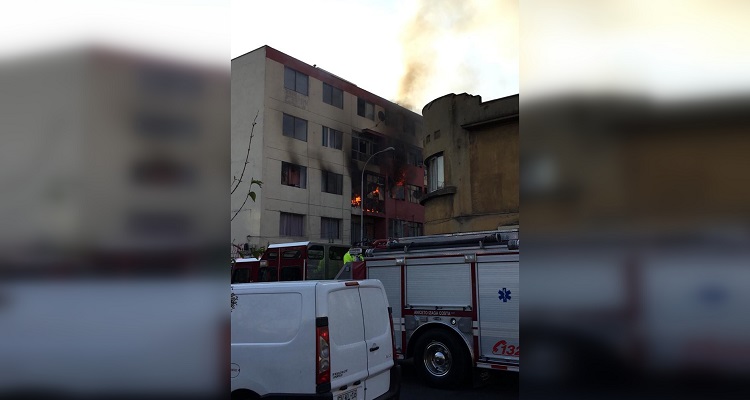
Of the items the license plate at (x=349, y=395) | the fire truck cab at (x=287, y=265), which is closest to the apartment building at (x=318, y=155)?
the fire truck cab at (x=287, y=265)

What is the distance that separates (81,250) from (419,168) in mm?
50059

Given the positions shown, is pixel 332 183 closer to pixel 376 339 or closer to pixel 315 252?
pixel 315 252

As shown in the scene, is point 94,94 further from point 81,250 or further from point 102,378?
point 102,378

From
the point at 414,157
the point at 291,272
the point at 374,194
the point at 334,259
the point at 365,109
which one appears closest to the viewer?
the point at 291,272

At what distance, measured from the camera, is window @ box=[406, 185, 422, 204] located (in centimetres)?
4978

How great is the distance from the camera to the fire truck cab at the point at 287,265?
55.2 feet

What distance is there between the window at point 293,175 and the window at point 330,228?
347 centimetres

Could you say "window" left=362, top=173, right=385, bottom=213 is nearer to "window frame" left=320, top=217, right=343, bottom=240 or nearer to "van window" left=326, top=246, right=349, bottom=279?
"window frame" left=320, top=217, right=343, bottom=240

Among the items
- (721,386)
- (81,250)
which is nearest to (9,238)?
(81,250)

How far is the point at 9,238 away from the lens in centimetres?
143

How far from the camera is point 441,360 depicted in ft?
30.4

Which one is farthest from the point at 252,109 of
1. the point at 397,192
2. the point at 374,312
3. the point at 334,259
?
the point at 374,312

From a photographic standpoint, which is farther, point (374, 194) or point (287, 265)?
point (374, 194)

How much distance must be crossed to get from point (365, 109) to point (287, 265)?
2982 cm
